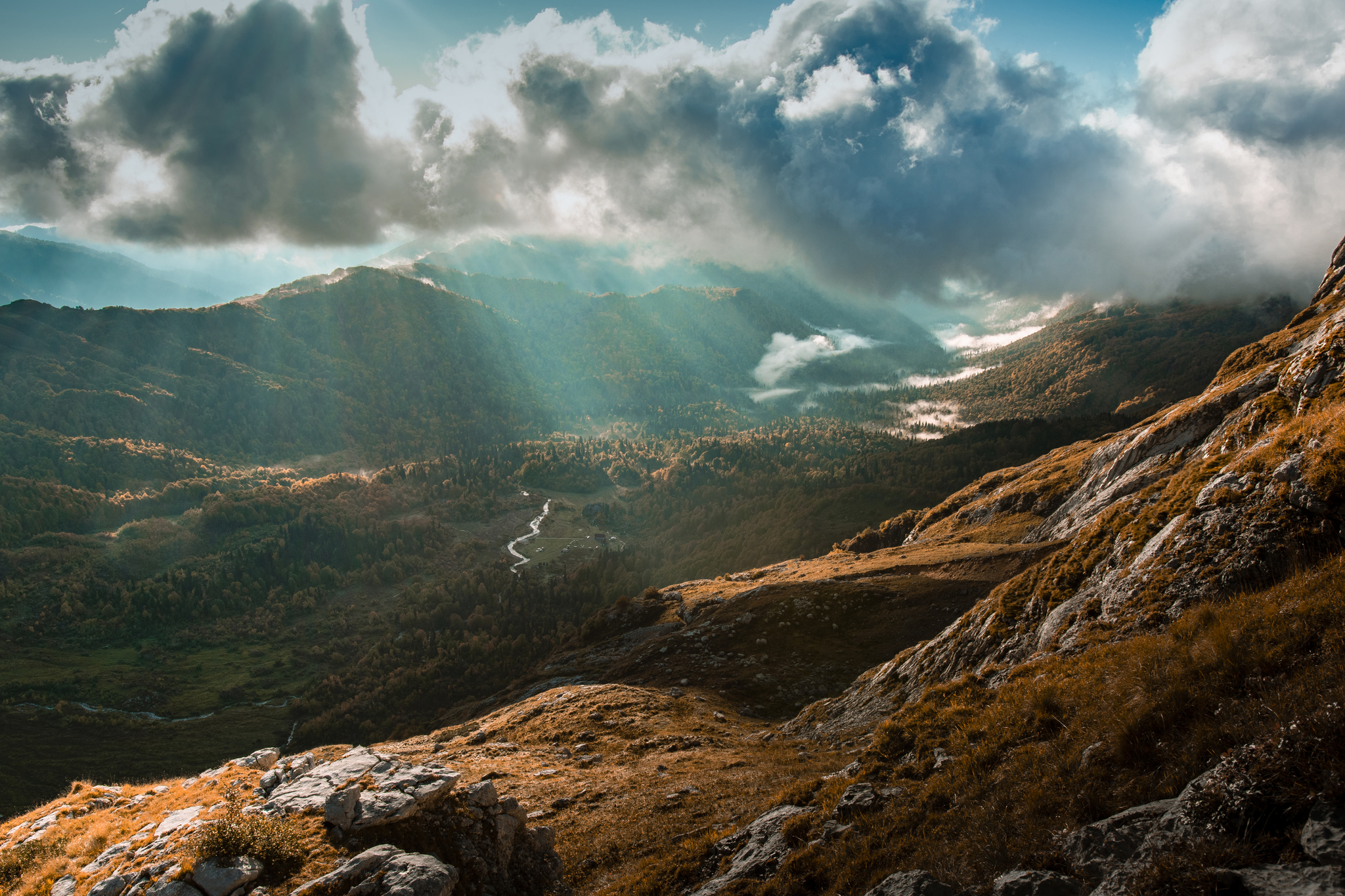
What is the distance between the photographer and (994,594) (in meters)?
28.9

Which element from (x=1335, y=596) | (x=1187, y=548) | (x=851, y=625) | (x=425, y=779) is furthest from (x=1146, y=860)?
(x=851, y=625)

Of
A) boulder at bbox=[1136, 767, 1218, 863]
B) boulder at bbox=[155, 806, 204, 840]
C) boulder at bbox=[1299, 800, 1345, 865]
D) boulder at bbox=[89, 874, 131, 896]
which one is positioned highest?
boulder at bbox=[1299, 800, 1345, 865]

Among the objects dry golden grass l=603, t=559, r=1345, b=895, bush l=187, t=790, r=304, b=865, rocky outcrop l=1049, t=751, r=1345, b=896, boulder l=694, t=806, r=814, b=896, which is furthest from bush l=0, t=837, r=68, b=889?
rocky outcrop l=1049, t=751, r=1345, b=896

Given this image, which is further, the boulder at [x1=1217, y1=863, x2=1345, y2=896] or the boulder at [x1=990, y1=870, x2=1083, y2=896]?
the boulder at [x1=990, y1=870, x2=1083, y2=896]

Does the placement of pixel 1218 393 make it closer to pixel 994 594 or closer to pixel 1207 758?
pixel 994 594

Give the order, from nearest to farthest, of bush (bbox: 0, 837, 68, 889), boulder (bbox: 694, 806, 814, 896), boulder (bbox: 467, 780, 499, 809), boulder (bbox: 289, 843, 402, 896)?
1. boulder (bbox: 694, 806, 814, 896)
2. boulder (bbox: 289, 843, 402, 896)
3. bush (bbox: 0, 837, 68, 889)
4. boulder (bbox: 467, 780, 499, 809)

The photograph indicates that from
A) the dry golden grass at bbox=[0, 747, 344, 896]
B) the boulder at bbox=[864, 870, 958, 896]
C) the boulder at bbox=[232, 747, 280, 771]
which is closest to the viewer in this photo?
the boulder at bbox=[864, 870, 958, 896]

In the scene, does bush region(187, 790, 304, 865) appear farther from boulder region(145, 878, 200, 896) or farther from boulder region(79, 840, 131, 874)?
boulder region(79, 840, 131, 874)

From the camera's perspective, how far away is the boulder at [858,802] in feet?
45.8

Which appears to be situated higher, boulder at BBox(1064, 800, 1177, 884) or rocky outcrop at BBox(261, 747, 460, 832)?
boulder at BBox(1064, 800, 1177, 884)

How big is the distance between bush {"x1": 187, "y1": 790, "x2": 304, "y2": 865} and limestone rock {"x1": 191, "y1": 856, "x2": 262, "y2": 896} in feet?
A: 0.45

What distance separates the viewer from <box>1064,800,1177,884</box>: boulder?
8.25m

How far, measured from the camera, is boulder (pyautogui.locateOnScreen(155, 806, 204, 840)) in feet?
62.2

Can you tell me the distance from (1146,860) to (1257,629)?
5477 mm
